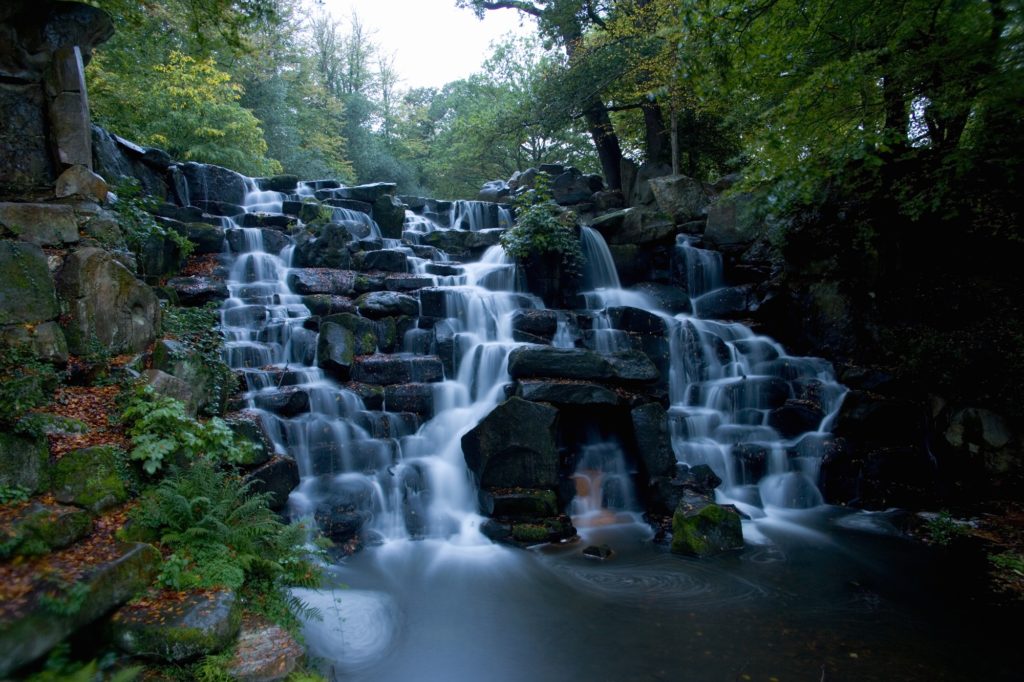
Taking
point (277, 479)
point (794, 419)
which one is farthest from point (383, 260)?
point (794, 419)

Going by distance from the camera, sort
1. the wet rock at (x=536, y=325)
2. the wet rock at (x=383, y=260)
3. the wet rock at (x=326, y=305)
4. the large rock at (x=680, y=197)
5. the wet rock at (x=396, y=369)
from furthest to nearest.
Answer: the large rock at (x=680, y=197), the wet rock at (x=383, y=260), the wet rock at (x=536, y=325), the wet rock at (x=326, y=305), the wet rock at (x=396, y=369)

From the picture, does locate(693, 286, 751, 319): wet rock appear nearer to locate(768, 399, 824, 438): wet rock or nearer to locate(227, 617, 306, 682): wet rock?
locate(768, 399, 824, 438): wet rock

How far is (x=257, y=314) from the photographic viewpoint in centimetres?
1069

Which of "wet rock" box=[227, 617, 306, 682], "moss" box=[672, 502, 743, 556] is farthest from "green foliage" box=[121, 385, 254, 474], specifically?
"moss" box=[672, 502, 743, 556]

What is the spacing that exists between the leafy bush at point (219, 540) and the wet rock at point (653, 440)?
5.24m

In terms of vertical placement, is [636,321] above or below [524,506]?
above

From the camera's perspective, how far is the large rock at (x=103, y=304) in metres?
6.09

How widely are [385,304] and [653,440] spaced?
5689mm

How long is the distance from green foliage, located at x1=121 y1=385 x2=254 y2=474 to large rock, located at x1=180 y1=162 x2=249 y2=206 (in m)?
11.5

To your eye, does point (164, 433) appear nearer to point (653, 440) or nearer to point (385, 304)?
point (385, 304)

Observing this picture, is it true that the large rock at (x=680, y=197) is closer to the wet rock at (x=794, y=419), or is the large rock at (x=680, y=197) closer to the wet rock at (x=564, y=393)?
the wet rock at (x=794, y=419)

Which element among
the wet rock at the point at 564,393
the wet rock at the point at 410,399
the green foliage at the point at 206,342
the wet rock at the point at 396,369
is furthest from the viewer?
the wet rock at the point at 396,369

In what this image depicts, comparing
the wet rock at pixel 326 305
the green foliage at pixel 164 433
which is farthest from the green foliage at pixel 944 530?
the wet rock at pixel 326 305

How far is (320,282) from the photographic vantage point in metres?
12.0
